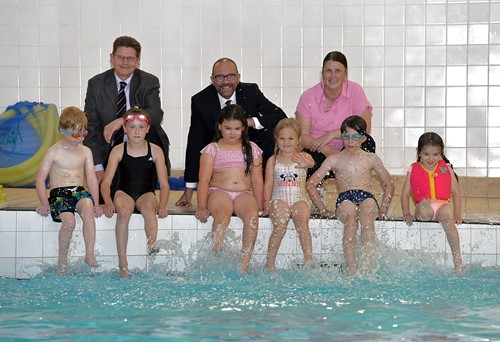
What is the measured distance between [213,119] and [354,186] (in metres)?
1.39

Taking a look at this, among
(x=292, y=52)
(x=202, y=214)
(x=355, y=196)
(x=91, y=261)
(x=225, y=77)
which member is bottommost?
(x=91, y=261)

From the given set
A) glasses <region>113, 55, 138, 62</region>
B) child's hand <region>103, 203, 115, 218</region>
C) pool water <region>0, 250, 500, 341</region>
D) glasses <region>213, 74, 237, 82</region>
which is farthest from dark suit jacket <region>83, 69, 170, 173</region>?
pool water <region>0, 250, 500, 341</region>

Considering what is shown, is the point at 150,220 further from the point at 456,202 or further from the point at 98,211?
the point at 456,202

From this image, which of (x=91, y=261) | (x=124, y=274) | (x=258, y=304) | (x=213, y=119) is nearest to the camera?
(x=258, y=304)

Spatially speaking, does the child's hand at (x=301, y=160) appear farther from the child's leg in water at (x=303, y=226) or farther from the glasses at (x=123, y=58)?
the glasses at (x=123, y=58)

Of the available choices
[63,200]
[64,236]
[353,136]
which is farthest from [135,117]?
[353,136]

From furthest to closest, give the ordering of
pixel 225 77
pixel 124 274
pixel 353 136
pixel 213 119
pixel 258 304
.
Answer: pixel 213 119 → pixel 225 77 → pixel 353 136 → pixel 124 274 → pixel 258 304

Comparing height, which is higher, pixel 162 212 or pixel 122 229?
pixel 162 212

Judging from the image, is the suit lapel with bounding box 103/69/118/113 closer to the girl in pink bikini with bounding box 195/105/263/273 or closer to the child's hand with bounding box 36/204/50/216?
the girl in pink bikini with bounding box 195/105/263/273

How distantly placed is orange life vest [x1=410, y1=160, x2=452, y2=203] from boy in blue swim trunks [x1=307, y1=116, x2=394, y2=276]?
216 mm

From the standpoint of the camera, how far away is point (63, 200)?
20.7ft

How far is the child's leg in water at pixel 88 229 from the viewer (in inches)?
245

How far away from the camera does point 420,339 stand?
4.27 meters

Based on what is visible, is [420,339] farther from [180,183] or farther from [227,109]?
[180,183]
